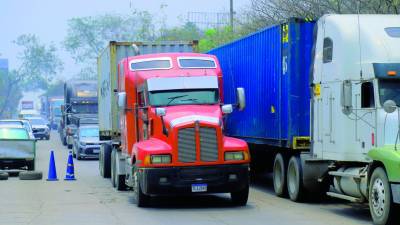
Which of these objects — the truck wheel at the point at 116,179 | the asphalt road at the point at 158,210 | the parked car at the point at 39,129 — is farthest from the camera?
the parked car at the point at 39,129

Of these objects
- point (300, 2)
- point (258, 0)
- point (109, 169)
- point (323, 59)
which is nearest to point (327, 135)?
point (323, 59)

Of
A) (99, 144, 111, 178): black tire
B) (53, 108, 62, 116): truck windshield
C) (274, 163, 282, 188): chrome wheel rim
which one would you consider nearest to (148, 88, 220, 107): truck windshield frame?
(274, 163, 282, 188): chrome wheel rim

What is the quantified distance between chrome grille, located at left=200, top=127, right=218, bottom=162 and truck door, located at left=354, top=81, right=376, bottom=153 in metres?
3.10

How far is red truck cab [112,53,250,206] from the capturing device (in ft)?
57.9

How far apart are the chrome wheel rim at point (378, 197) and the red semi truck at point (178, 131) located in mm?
3868

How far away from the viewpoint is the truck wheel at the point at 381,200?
14.0 m

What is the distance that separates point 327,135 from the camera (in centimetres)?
1723

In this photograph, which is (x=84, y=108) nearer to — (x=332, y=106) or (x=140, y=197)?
(x=140, y=197)

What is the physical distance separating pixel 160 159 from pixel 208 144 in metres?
0.99

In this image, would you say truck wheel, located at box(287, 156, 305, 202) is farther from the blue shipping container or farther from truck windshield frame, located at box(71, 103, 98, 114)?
truck windshield frame, located at box(71, 103, 98, 114)

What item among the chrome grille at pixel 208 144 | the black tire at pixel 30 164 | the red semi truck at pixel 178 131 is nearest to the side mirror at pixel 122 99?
the red semi truck at pixel 178 131

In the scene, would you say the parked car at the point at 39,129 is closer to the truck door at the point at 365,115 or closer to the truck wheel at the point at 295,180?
the truck wheel at the point at 295,180

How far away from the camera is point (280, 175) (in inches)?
807

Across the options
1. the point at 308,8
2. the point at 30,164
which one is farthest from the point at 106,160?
the point at 308,8
